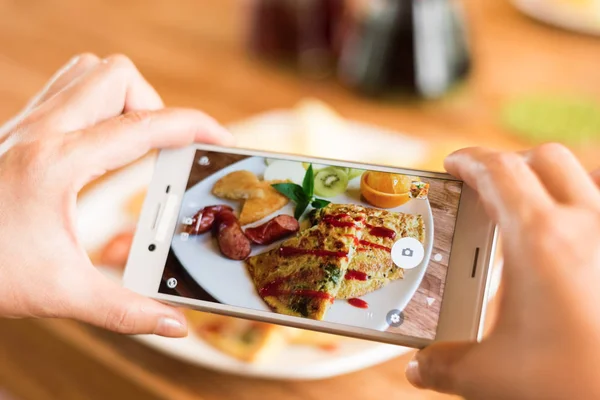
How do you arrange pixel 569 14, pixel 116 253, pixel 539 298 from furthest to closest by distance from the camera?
pixel 569 14
pixel 116 253
pixel 539 298

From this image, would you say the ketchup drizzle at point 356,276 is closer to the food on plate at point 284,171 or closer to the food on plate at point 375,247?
the food on plate at point 375,247

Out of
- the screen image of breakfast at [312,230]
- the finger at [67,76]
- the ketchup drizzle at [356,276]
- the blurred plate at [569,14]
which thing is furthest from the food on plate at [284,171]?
the blurred plate at [569,14]

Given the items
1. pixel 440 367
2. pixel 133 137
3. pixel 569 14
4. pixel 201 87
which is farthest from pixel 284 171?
pixel 569 14

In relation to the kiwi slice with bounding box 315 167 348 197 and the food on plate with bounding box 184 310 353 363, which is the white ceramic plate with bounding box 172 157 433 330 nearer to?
the kiwi slice with bounding box 315 167 348 197

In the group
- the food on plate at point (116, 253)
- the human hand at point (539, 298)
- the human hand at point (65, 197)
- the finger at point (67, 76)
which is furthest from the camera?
the food on plate at point (116, 253)

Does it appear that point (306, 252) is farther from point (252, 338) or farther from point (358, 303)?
point (252, 338)

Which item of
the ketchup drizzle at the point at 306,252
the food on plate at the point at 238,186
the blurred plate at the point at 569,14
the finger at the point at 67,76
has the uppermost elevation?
the blurred plate at the point at 569,14

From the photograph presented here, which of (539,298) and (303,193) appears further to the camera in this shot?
(303,193)
